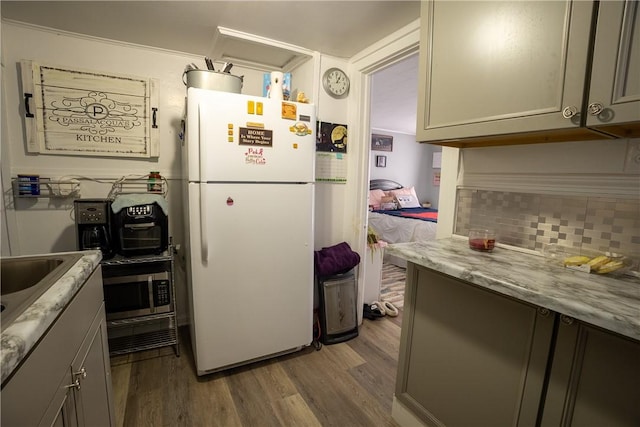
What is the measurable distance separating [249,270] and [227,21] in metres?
1.51

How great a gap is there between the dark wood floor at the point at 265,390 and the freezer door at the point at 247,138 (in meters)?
1.24

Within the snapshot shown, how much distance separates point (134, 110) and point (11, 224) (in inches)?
41.3

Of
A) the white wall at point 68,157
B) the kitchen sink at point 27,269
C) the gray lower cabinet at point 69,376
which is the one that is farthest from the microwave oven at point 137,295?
the kitchen sink at point 27,269

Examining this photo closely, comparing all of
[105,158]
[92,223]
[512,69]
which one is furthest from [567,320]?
[105,158]

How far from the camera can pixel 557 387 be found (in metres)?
0.88

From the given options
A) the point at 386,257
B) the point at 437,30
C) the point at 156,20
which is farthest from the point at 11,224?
the point at 386,257

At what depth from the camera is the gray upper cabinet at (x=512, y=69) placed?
0.80 metres

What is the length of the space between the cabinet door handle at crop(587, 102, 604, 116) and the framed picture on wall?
4.81 m

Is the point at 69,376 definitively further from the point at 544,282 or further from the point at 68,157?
the point at 68,157

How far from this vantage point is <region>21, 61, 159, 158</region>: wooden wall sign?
1853 millimetres

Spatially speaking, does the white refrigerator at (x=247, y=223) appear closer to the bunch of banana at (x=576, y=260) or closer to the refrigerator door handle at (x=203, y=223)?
the refrigerator door handle at (x=203, y=223)

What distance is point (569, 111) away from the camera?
2.71ft

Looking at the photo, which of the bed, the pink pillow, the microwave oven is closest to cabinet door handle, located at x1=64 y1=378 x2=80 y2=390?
the microwave oven

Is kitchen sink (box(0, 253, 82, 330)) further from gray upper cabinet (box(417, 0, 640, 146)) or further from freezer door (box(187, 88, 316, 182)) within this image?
gray upper cabinet (box(417, 0, 640, 146))
